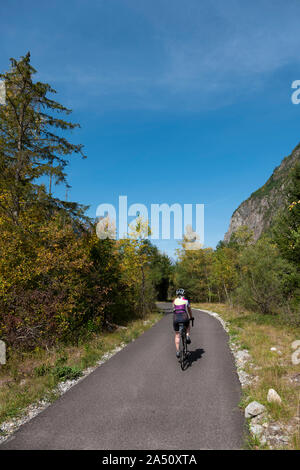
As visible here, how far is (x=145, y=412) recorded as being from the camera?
198 inches

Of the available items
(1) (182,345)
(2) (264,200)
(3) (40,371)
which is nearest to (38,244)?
(3) (40,371)

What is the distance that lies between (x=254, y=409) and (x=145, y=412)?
2.01 m

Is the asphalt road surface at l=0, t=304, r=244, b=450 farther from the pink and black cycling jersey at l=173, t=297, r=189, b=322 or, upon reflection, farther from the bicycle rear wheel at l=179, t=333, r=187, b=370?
the pink and black cycling jersey at l=173, t=297, r=189, b=322

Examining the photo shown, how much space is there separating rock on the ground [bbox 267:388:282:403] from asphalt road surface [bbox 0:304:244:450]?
0.64 meters

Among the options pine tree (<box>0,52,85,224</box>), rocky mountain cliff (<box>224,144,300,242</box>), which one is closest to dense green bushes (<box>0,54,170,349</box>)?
pine tree (<box>0,52,85,224</box>)

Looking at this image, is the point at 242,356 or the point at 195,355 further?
the point at 195,355

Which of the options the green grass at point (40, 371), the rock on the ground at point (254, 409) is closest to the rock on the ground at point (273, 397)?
the rock on the ground at point (254, 409)

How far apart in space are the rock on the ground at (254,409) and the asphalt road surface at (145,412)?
0.51ft

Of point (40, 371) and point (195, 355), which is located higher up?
point (40, 371)

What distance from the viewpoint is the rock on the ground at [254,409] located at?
185 inches

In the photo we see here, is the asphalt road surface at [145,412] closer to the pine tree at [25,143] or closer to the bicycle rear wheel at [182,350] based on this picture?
the bicycle rear wheel at [182,350]

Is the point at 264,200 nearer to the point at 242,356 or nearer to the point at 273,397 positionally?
the point at 242,356

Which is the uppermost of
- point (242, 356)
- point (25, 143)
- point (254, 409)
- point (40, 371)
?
point (25, 143)
